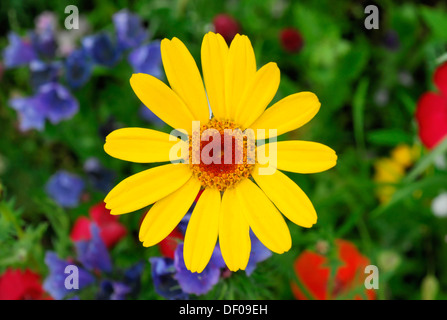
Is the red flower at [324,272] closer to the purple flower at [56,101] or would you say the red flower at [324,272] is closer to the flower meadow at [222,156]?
the flower meadow at [222,156]

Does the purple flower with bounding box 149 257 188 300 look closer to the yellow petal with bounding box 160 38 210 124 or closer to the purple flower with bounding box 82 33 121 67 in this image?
the yellow petal with bounding box 160 38 210 124

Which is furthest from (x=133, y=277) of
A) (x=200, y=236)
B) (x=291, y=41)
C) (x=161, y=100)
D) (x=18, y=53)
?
(x=291, y=41)

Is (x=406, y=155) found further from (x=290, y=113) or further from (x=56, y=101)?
(x=56, y=101)

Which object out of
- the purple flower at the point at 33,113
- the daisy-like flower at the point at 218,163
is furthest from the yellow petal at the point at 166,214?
the purple flower at the point at 33,113

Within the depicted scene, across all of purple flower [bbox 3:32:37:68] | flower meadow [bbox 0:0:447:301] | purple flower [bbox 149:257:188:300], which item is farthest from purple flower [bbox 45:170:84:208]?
purple flower [bbox 149:257:188:300]

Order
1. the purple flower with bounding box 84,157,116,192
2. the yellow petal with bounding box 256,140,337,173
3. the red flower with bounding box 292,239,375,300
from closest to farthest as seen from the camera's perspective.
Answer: the yellow petal with bounding box 256,140,337,173, the red flower with bounding box 292,239,375,300, the purple flower with bounding box 84,157,116,192

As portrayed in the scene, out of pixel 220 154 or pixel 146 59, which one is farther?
pixel 146 59
